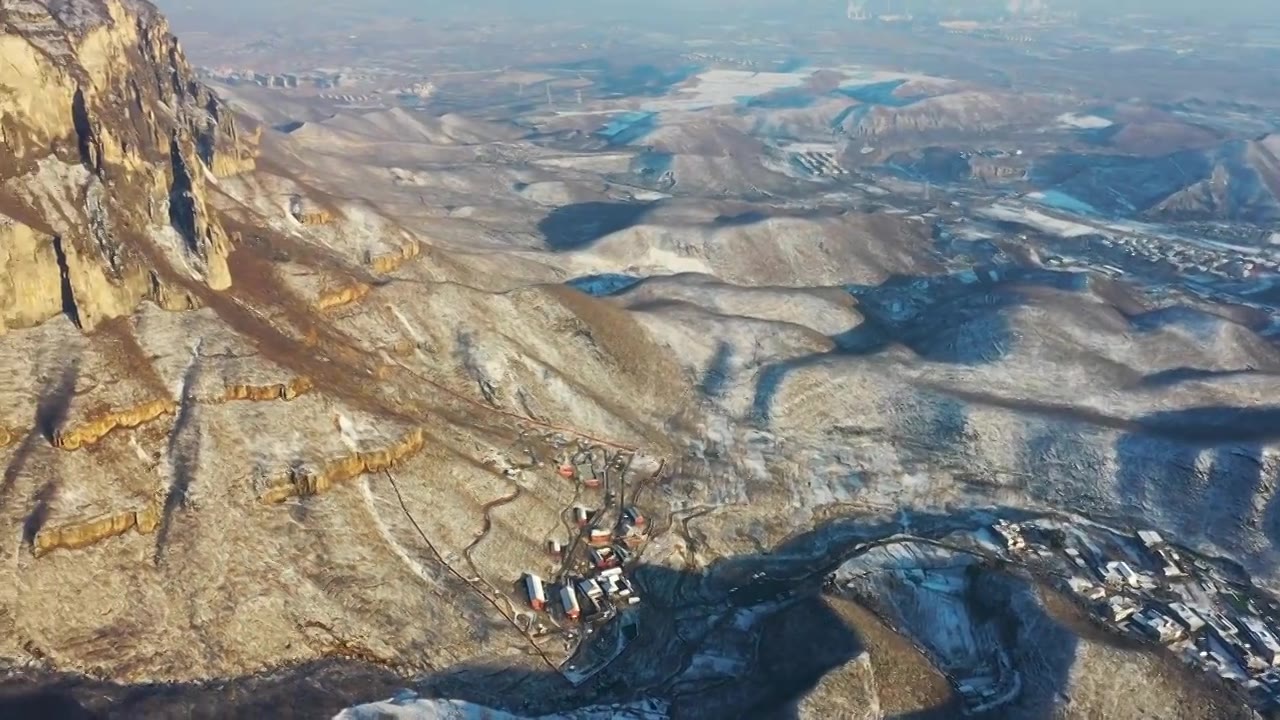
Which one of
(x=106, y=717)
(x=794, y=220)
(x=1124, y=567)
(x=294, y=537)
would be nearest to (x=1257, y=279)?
(x=794, y=220)

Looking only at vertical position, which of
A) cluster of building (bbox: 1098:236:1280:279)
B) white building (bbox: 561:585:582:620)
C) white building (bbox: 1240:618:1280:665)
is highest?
white building (bbox: 561:585:582:620)

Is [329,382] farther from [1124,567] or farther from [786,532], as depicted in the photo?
[1124,567]

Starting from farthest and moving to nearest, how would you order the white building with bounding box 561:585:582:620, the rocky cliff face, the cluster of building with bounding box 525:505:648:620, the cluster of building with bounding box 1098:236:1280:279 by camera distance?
1. the cluster of building with bounding box 1098:236:1280:279
2. the rocky cliff face
3. the cluster of building with bounding box 525:505:648:620
4. the white building with bounding box 561:585:582:620

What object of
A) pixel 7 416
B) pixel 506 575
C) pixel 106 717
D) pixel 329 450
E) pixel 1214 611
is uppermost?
pixel 7 416

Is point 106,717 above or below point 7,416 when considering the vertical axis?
below

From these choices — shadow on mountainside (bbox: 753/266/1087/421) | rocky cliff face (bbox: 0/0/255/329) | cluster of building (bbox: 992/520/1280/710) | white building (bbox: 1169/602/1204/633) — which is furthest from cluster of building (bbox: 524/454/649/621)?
white building (bbox: 1169/602/1204/633)

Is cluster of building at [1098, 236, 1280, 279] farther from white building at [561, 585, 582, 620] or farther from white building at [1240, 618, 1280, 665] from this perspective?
white building at [561, 585, 582, 620]
